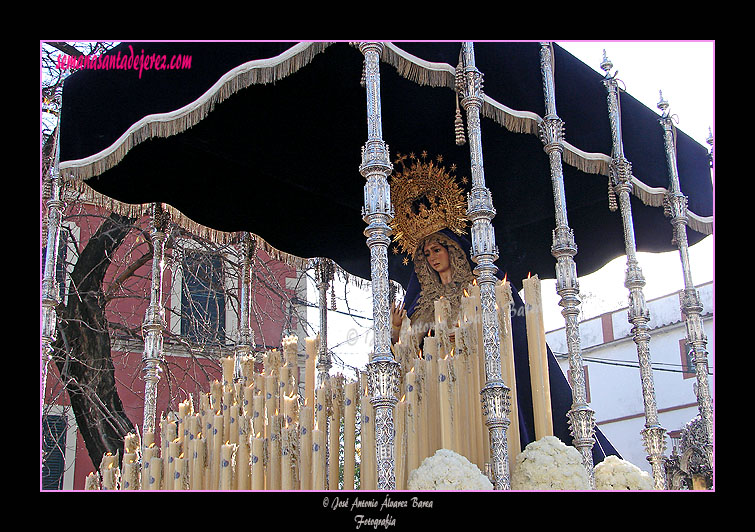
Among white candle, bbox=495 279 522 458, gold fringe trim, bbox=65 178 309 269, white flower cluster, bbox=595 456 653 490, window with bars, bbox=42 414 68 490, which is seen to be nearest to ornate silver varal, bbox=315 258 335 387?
gold fringe trim, bbox=65 178 309 269

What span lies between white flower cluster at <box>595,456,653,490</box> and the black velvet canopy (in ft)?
9.84

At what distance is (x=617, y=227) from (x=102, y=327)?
732cm

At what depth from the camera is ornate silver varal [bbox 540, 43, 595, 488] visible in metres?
6.75

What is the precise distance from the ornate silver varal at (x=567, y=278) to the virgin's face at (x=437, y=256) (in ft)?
6.25

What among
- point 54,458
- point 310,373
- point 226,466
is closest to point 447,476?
point 310,373

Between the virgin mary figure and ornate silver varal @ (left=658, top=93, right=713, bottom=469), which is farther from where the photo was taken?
ornate silver varal @ (left=658, top=93, right=713, bottom=469)

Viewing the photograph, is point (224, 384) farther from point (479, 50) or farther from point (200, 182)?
point (479, 50)

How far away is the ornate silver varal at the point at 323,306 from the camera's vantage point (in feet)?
33.4

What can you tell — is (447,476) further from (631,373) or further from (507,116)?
(631,373)

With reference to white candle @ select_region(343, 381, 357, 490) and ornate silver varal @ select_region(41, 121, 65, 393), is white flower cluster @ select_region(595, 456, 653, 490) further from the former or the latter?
ornate silver varal @ select_region(41, 121, 65, 393)

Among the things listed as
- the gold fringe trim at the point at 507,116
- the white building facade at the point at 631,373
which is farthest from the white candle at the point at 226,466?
the white building facade at the point at 631,373

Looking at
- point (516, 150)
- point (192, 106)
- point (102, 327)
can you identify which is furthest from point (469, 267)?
point (102, 327)

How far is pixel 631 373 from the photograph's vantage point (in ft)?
75.2

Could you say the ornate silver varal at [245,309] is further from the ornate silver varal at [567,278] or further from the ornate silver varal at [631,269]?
the ornate silver varal at [631,269]
